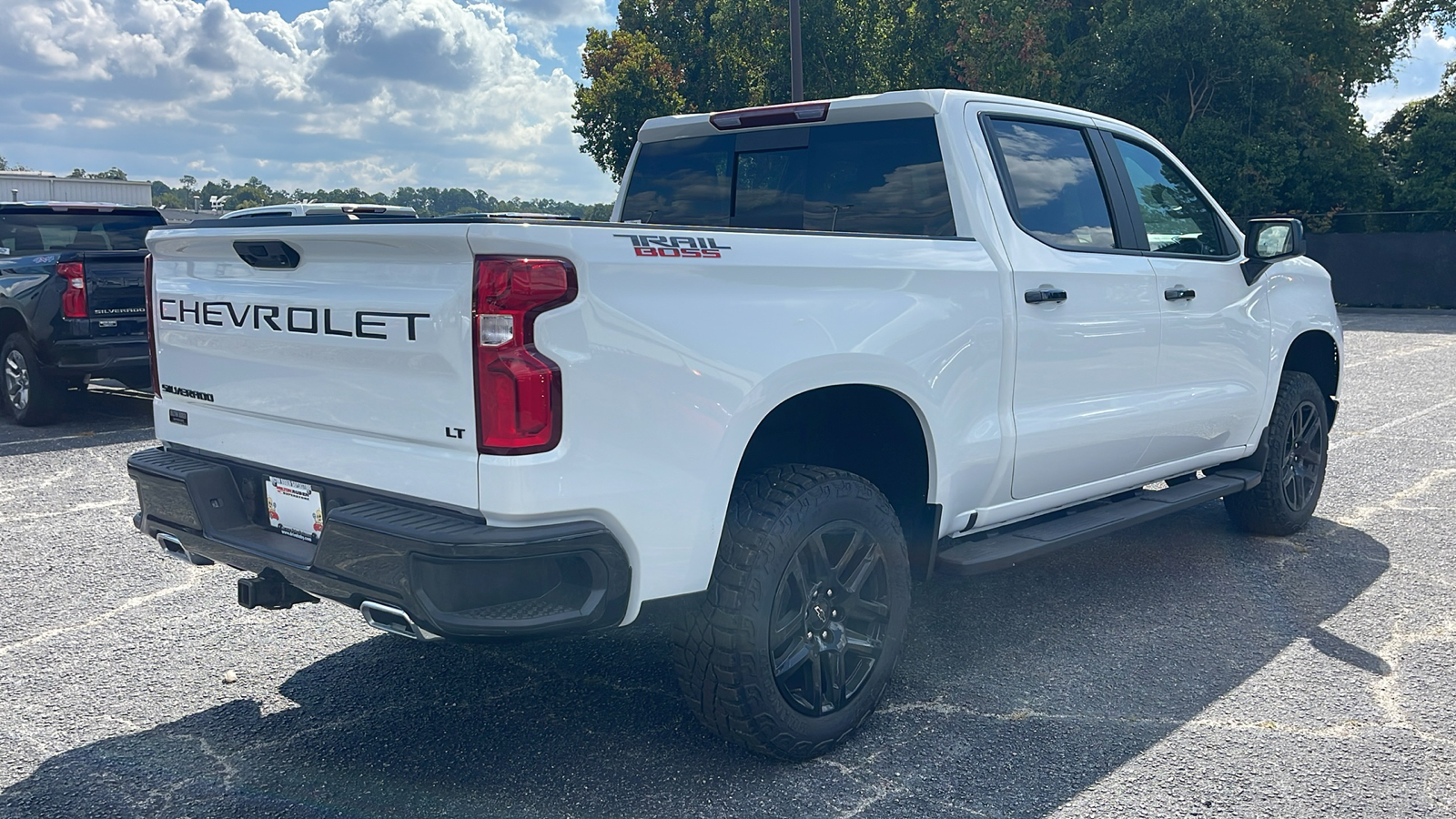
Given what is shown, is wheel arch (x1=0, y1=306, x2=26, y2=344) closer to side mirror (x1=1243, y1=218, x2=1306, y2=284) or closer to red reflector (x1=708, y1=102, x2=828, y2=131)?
red reflector (x1=708, y1=102, x2=828, y2=131)

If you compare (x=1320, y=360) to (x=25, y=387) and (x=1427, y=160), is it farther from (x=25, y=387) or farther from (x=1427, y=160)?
(x=1427, y=160)

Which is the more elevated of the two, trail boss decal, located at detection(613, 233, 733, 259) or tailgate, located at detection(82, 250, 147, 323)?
trail boss decal, located at detection(613, 233, 733, 259)

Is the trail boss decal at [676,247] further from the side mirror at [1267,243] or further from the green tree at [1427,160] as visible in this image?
the green tree at [1427,160]

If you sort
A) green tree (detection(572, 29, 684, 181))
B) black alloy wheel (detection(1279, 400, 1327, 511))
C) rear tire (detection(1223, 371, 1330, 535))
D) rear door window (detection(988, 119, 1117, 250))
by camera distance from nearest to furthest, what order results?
rear door window (detection(988, 119, 1117, 250)) < rear tire (detection(1223, 371, 1330, 535)) < black alloy wheel (detection(1279, 400, 1327, 511)) < green tree (detection(572, 29, 684, 181))

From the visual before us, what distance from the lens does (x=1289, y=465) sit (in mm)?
5836

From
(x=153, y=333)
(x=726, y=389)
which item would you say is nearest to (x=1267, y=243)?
(x=726, y=389)

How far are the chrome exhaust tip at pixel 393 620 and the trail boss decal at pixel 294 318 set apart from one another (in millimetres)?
661

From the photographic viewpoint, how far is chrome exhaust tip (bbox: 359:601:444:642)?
9.19 feet

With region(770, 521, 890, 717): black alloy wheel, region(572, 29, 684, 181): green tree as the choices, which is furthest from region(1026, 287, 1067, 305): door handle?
region(572, 29, 684, 181): green tree

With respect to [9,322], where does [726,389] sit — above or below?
above

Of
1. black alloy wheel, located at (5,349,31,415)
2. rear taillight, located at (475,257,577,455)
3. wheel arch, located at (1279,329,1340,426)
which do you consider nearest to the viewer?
rear taillight, located at (475,257,577,455)

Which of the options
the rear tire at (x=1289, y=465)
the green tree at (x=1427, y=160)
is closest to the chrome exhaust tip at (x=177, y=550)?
the rear tire at (x=1289, y=465)

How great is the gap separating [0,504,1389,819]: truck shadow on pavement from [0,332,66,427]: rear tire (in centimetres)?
614

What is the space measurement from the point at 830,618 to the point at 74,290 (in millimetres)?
7500
